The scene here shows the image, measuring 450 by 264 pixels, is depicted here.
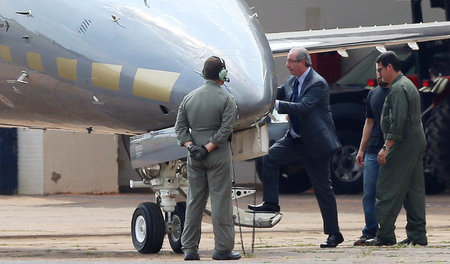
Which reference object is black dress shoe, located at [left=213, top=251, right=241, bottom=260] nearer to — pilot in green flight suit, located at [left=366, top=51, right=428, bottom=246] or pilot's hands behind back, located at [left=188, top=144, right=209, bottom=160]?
pilot's hands behind back, located at [left=188, top=144, right=209, bottom=160]

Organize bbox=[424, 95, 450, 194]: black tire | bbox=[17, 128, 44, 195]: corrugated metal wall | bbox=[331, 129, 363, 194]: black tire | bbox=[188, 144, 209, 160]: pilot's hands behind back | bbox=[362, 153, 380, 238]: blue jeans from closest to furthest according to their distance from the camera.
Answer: bbox=[188, 144, 209, 160]: pilot's hands behind back
bbox=[362, 153, 380, 238]: blue jeans
bbox=[424, 95, 450, 194]: black tire
bbox=[331, 129, 363, 194]: black tire
bbox=[17, 128, 44, 195]: corrugated metal wall

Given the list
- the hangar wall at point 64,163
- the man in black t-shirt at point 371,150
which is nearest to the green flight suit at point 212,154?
the man in black t-shirt at point 371,150

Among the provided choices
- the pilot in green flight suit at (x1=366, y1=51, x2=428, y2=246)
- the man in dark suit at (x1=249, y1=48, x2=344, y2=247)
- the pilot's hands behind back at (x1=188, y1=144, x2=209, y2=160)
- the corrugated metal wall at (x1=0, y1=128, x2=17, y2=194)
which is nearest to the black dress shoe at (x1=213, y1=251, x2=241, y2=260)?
the pilot's hands behind back at (x1=188, y1=144, x2=209, y2=160)

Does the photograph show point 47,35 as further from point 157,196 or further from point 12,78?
point 157,196

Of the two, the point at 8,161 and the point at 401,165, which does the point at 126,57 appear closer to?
the point at 401,165

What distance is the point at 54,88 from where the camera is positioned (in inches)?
503

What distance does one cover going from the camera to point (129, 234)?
1606 centimetres

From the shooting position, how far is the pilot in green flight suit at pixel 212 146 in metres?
11.4

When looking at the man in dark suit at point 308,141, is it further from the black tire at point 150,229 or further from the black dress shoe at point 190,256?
the black dress shoe at point 190,256

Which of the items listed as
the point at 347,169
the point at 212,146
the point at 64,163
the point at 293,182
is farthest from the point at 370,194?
the point at 64,163

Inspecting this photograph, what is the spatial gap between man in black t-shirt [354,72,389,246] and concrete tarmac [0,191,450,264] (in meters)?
0.36

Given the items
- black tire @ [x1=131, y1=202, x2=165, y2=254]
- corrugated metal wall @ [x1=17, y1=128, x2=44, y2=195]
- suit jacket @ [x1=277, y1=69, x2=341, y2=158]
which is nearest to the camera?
black tire @ [x1=131, y1=202, x2=165, y2=254]

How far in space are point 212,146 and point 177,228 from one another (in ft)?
4.56

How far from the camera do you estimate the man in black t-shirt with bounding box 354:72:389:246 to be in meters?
13.4
